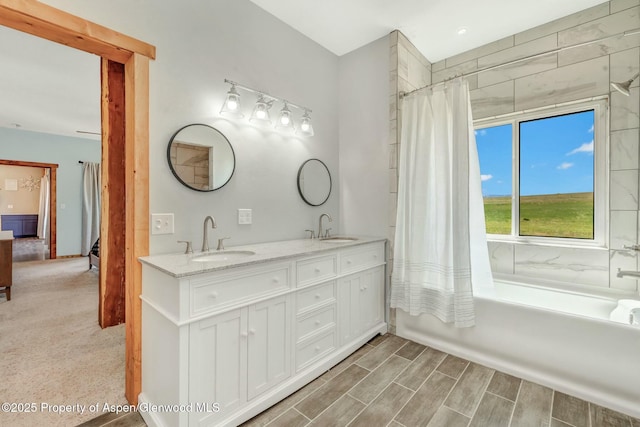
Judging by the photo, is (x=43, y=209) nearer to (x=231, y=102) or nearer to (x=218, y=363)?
(x=231, y=102)

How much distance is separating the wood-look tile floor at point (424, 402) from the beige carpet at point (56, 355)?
30 centimetres

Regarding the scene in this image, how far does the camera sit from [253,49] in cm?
216

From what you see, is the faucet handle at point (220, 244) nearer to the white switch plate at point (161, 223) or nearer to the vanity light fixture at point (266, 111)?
the white switch plate at point (161, 223)

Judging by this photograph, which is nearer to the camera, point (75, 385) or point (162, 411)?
point (162, 411)

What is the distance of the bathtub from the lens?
5.26 ft

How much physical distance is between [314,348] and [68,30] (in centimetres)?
224

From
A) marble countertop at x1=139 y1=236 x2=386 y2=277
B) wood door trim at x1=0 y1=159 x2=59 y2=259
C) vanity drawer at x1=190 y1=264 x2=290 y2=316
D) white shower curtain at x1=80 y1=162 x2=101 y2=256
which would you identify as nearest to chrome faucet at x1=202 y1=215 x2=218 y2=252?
marble countertop at x1=139 y1=236 x2=386 y2=277

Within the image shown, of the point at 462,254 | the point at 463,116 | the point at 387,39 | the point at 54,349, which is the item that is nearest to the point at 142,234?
the point at 54,349

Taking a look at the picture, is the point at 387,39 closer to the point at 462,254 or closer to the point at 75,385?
the point at 462,254

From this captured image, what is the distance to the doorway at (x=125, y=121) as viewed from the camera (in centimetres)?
133

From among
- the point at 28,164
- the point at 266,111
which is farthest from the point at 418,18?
the point at 28,164

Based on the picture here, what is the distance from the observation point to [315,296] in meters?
1.91

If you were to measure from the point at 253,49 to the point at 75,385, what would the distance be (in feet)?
8.69

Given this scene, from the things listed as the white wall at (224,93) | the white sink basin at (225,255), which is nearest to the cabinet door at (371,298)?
the white wall at (224,93)
